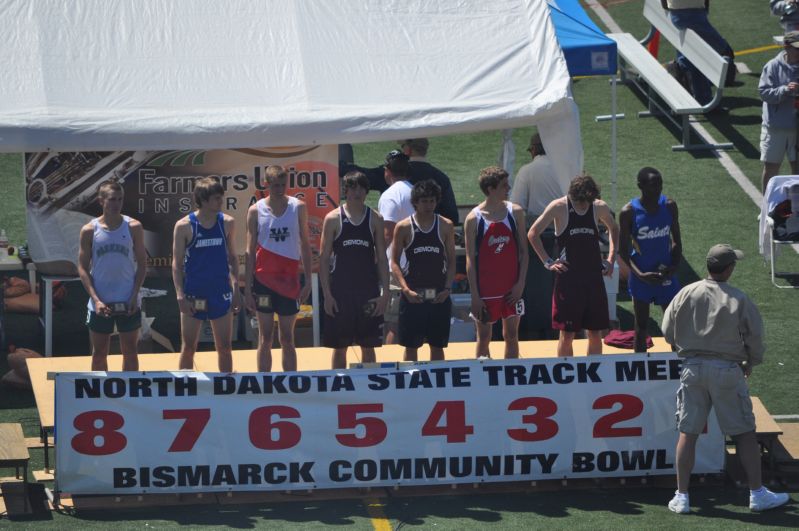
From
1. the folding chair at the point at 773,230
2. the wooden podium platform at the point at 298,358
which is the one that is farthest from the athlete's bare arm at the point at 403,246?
the folding chair at the point at 773,230

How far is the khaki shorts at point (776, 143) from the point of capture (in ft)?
48.2

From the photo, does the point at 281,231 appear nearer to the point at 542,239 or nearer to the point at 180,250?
the point at 180,250

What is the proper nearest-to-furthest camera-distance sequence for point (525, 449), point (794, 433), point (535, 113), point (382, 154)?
point (525, 449) → point (794, 433) → point (535, 113) → point (382, 154)

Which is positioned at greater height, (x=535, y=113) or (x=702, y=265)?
(x=535, y=113)

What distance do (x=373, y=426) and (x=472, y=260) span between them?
1.71 meters

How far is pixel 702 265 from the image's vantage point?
1410 cm

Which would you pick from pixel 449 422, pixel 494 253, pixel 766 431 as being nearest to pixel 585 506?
pixel 449 422

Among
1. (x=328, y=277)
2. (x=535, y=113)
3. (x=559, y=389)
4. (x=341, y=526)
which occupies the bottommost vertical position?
(x=341, y=526)

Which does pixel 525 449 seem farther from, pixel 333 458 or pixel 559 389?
pixel 333 458

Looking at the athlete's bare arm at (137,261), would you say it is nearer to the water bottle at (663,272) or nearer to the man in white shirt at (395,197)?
the man in white shirt at (395,197)

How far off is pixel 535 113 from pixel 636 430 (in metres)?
3.35

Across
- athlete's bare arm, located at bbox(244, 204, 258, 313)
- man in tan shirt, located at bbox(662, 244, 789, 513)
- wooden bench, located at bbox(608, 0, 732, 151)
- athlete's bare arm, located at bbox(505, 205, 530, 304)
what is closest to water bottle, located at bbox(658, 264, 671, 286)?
athlete's bare arm, located at bbox(505, 205, 530, 304)

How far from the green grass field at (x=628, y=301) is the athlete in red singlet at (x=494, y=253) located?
171cm

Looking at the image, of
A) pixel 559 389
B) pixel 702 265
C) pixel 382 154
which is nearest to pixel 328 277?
pixel 559 389
